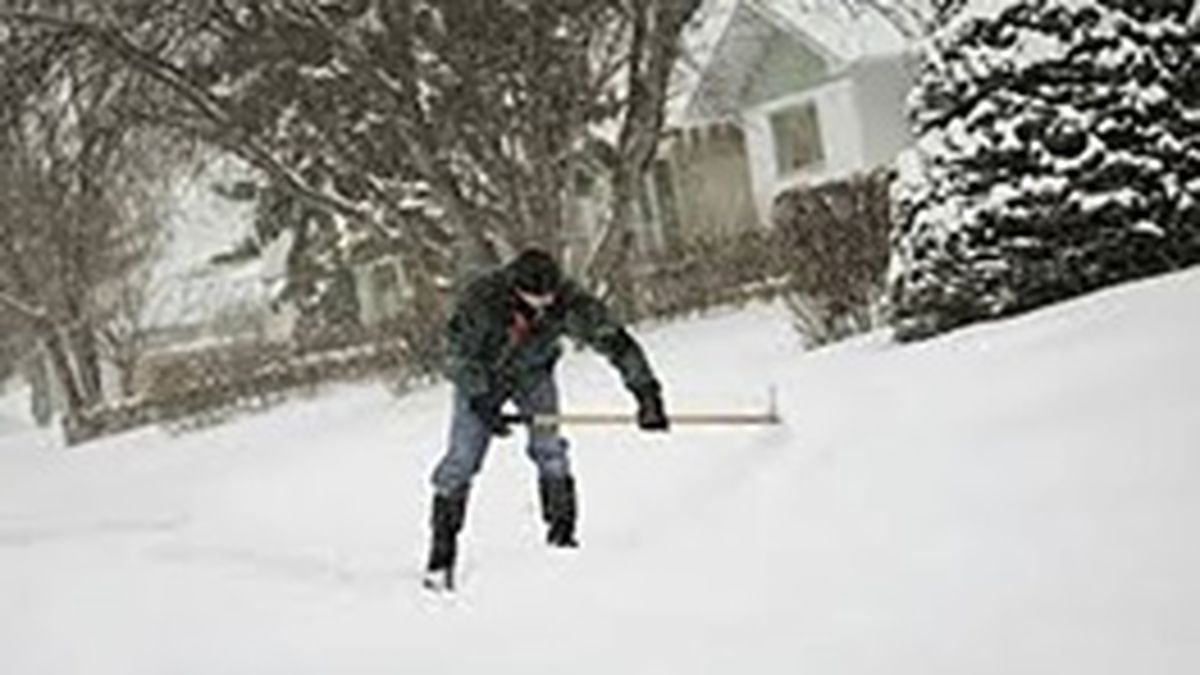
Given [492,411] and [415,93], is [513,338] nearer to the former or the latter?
[492,411]

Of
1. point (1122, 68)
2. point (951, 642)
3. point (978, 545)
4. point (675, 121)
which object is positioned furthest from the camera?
point (675, 121)

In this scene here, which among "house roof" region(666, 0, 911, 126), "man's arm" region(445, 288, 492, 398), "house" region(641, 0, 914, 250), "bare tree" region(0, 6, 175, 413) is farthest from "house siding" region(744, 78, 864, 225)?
"man's arm" region(445, 288, 492, 398)

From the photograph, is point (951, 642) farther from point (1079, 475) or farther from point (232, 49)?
point (232, 49)

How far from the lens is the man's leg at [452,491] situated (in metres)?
9.41

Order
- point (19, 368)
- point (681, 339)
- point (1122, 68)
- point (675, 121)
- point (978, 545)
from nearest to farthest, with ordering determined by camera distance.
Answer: point (978, 545) < point (1122, 68) < point (681, 339) < point (675, 121) < point (19, 368)

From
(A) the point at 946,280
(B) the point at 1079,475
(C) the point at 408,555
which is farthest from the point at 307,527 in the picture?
(B) the point at 1079,475

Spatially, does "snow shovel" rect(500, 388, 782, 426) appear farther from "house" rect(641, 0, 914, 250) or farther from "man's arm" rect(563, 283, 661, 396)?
"house" rect(641, 0, 914, 250)

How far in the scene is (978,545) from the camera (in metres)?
7.39

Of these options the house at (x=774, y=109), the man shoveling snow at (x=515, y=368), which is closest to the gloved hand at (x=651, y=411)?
the man shoveling snow at (x=515, y=368)

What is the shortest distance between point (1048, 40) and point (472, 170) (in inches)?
403

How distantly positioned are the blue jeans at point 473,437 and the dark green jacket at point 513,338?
0.25 ft

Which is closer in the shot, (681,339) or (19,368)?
(681,339)

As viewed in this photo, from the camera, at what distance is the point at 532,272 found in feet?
29.9

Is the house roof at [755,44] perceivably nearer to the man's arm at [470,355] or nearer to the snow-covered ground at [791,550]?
the snow-covered ground at [791,550]
